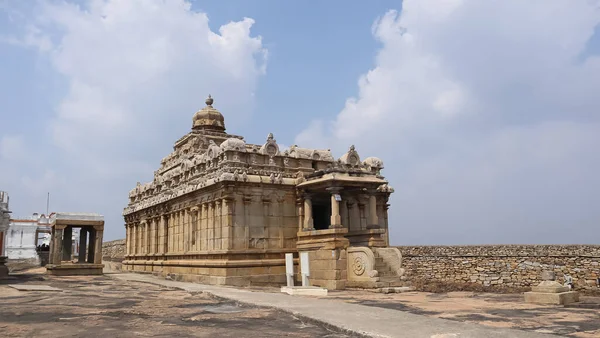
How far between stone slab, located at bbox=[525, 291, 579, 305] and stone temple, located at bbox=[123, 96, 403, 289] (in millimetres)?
6047

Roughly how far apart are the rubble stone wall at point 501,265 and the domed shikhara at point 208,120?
15046 millimetres

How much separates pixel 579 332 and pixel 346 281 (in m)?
11.4

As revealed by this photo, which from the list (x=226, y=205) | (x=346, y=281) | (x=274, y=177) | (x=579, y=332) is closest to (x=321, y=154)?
(x=274, y=177)

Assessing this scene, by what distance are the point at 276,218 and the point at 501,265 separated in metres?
11.4

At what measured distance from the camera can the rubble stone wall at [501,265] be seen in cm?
2149

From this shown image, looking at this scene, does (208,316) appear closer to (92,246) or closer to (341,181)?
(341,181)

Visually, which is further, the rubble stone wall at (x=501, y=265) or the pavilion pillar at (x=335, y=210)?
the rubble stone wall at (x=501, y=265)

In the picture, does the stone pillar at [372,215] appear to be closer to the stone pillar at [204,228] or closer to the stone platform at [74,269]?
the stone pillar at [204,228]

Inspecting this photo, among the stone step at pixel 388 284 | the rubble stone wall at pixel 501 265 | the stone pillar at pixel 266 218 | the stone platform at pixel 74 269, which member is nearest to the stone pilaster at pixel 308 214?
the stone pillar at pixel 266 218

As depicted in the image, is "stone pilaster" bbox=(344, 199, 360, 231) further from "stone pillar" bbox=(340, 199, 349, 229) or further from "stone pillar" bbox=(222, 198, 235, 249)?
"stone pillar" bbox=(222, 198, 235, 249)

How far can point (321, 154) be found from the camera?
26.1 meters

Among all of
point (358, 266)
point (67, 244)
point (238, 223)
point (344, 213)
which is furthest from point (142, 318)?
point (67, 244)

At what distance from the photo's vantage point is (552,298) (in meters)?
13.2

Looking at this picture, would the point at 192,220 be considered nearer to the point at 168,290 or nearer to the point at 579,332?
the point at 168,290
